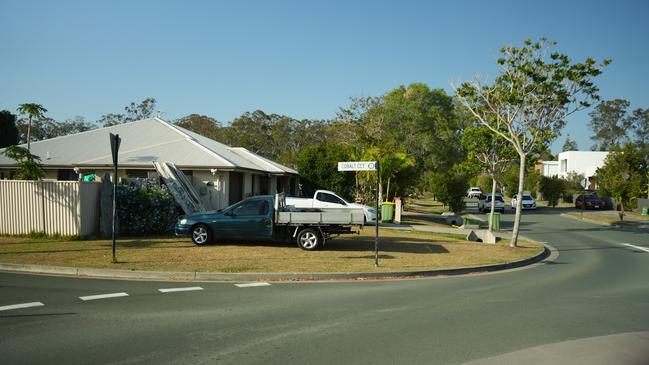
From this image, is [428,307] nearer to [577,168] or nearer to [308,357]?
[308,357]

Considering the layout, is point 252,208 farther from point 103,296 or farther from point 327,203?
point 327,203

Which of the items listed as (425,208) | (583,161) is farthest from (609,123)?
(425,208)

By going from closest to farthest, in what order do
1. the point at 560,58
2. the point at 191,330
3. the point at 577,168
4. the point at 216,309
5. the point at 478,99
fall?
the point at 191,330 < the point at 216,309 < the point at 560,58 < the point at 478,99 < the point at 577,168

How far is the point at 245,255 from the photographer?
1372 centimetres

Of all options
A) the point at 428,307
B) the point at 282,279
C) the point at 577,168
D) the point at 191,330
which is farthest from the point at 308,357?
the point at 577,168

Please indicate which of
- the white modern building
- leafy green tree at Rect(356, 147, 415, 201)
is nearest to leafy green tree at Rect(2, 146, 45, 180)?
leafy green tree at Rect(356, 147, 415, 201)

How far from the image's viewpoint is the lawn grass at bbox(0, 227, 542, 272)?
11844 millimetres

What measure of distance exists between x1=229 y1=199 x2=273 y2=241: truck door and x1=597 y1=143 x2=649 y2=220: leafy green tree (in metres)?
36.2

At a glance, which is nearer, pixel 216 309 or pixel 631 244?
pixel 216 309

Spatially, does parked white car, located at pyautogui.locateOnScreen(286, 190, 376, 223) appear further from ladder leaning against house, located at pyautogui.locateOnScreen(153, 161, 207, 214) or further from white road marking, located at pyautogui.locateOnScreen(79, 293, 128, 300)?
white road marking, located at pyautogui.locateOnScreen(79, 293, 128, 300)

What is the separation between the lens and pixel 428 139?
48.9m

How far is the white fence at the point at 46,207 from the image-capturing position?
1569 centimetres

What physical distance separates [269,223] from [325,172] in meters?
19.1

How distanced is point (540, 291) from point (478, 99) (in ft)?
44.3
